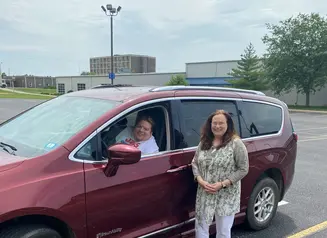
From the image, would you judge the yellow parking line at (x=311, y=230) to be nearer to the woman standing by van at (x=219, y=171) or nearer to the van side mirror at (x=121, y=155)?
the woman standing by van at (x=219, y=171)

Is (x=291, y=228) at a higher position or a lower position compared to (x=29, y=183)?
lower

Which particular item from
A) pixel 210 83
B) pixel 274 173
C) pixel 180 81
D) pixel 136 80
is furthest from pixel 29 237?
pixel 136 80

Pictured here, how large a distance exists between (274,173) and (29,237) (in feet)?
10.4

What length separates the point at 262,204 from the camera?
13.8ft

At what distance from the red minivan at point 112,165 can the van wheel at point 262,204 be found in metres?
0.02

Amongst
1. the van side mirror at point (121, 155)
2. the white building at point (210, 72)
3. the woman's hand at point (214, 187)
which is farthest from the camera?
the white building at point (210, 72)

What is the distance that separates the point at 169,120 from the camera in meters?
3.27

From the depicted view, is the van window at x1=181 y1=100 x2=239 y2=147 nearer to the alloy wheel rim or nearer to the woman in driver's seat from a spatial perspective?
the woman in driver's seat

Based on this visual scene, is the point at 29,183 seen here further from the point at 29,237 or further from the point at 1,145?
the point at 1,145

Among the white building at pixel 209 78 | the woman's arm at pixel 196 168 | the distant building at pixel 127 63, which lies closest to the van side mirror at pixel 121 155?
the woman's arm at pixel 196 168

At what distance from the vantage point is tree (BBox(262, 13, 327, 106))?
1303 inches

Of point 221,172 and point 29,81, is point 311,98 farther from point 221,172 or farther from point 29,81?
point 29,81

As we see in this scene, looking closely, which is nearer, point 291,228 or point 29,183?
point 29,183

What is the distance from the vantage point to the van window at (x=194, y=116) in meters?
3.39
